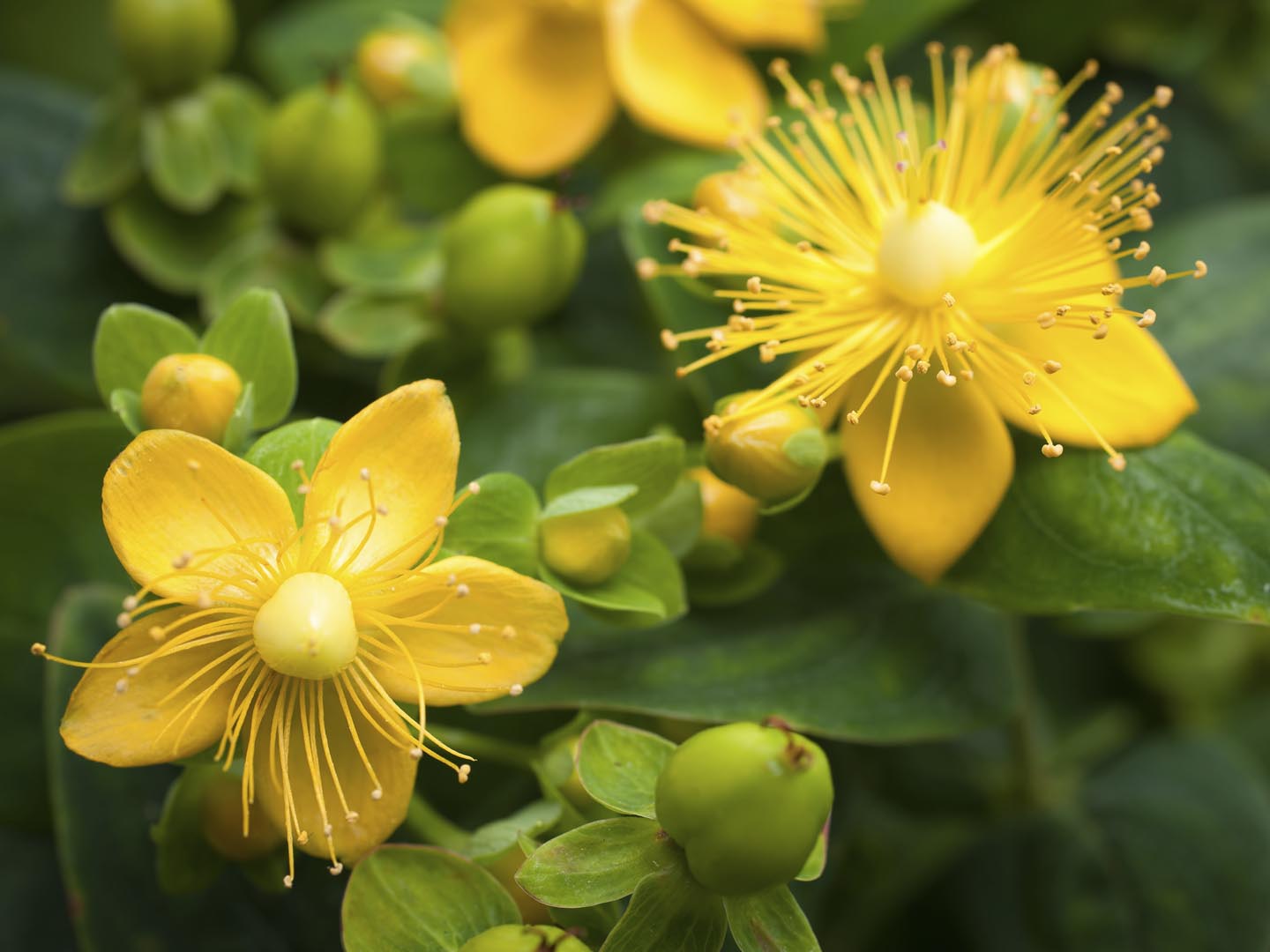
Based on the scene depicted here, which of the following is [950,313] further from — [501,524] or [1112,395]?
[501,524]

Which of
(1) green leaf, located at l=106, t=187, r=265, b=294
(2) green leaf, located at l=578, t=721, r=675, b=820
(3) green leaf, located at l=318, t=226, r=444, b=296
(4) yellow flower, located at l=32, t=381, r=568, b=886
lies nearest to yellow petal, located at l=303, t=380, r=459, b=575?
(4) yellow flower, located at l=32, t=381, r=568, b=886

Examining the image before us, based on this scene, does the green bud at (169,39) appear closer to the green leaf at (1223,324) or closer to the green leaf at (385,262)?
the green leaf at (385,262)

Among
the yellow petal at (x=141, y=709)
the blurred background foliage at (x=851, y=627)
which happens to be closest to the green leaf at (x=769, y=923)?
the blurred background foliage at (x=851, y=627)

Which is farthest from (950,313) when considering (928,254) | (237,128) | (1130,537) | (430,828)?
(237,128)

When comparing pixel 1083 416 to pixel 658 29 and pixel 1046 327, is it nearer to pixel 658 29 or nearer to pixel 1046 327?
pixel 1046 327

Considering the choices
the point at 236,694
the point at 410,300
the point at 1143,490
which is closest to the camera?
the point at 236,694

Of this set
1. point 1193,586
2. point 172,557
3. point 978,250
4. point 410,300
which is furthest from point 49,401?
point 1193,586
